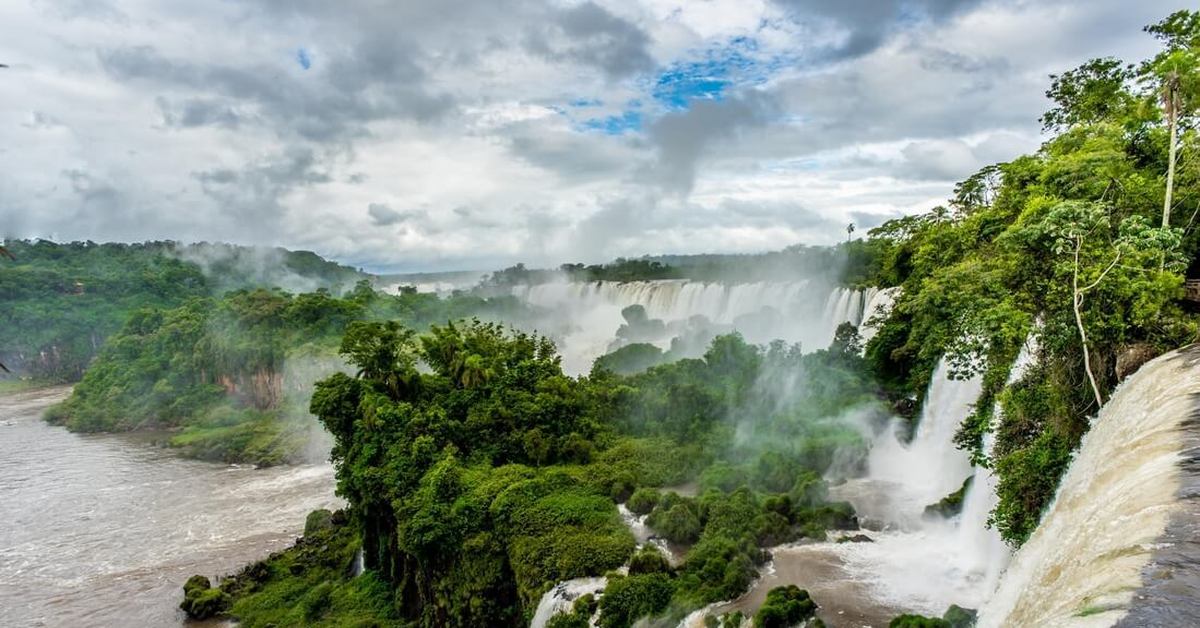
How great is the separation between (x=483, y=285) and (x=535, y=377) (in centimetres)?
6378

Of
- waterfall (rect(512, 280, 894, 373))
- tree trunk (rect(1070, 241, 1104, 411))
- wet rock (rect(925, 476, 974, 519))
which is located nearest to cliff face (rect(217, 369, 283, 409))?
waterfall (rect(512, 280, 894, 373))

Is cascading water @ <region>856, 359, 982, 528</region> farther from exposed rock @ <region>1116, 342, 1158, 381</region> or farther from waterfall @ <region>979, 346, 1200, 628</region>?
waterfall @ <region>979, 346, 1200, 628</region>

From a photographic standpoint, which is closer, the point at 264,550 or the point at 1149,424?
the point at 1149,424

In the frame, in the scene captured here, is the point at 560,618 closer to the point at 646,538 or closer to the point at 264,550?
the point at 646,538

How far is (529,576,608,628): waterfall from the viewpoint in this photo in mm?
15578

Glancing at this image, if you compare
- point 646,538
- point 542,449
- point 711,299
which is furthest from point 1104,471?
point 711,299

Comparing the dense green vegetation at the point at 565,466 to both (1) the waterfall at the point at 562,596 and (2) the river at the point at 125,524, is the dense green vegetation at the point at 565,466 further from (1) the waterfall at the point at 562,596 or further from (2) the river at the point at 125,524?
(2) the river at the point at 125,524

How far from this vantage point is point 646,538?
63.1 feet

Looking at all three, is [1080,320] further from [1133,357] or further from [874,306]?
[874,306]

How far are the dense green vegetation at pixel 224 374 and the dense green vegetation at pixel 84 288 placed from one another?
40.2 feet

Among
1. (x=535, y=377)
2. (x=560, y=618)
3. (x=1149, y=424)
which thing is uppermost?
(x=1149, y=424)

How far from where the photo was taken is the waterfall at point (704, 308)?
38875 mm

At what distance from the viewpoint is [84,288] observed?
82188mm

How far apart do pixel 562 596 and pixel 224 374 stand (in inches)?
2009
